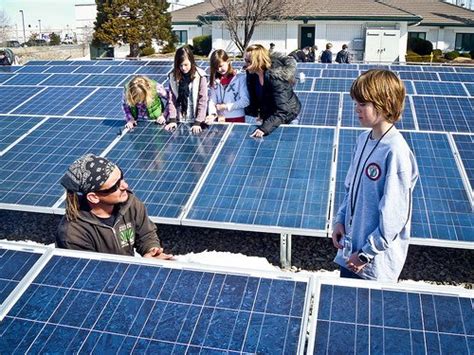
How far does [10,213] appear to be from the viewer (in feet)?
27.9

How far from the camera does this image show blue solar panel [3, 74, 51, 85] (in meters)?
15.2

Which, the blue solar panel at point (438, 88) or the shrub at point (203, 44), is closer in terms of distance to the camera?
the blue solar panel at point (438, 88)

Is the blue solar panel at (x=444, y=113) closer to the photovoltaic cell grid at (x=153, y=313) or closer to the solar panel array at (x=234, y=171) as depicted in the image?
the solar panel array at (x=234, y=171)

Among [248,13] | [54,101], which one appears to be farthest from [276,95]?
[248,13]

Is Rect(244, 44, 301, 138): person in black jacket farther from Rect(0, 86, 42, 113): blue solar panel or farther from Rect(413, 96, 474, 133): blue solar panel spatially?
Rect(0, 86, 42, 113): blue solar panel

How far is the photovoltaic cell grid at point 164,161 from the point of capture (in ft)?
20.7

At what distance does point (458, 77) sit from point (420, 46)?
90.9 ft

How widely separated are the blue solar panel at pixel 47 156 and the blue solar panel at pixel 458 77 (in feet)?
35.3

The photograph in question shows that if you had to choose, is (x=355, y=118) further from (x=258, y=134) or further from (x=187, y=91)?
(x=187, y=91)

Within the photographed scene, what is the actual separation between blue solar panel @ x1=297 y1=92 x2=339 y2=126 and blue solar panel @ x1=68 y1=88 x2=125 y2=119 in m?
3.83

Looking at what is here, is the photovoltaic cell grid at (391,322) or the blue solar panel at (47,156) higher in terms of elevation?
the photovoltaic cell grid at (391,322)

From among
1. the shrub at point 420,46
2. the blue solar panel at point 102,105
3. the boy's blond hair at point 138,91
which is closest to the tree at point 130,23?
the shrub at point 420,46

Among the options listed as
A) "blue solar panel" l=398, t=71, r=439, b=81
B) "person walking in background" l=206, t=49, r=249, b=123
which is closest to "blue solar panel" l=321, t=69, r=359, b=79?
"blue solar panel" l=398, t=71, r=439, b=81

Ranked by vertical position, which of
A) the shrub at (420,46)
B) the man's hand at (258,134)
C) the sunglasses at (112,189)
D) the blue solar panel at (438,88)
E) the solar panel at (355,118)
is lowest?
the shrub at (420,46)
